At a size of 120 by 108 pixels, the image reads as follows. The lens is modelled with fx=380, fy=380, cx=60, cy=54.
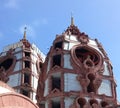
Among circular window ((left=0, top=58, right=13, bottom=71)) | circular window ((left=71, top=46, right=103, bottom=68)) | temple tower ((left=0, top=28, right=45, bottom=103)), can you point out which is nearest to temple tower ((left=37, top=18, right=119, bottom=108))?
circular window ((left=71, top=46, right=103, bottom=68))

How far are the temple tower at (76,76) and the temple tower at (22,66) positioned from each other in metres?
7.99

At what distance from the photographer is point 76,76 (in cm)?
4591

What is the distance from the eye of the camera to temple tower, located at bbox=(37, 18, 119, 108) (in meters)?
44.0

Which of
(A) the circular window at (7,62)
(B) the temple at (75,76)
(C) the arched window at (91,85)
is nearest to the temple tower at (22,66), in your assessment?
(A) the circular window at (7,62)

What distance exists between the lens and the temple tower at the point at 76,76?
44000mm

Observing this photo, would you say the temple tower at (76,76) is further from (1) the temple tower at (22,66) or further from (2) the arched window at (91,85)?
(1) the temple tower at (22,66)

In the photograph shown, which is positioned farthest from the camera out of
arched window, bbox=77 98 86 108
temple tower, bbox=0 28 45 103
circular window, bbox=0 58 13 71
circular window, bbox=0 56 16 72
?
circular window, bbox=0 58 13 71

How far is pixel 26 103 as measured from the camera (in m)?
29.2

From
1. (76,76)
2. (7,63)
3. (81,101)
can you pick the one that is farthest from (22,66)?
(81,101)

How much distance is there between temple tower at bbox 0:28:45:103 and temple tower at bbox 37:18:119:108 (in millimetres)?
7994

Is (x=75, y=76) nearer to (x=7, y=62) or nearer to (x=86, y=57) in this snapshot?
(x=86, y=57)

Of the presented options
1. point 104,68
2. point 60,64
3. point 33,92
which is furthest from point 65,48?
point 33,92

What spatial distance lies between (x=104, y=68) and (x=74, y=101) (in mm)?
7633

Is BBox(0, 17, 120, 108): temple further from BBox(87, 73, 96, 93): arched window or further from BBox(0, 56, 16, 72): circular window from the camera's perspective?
BBox(0, 56, 16, 72): circular window
